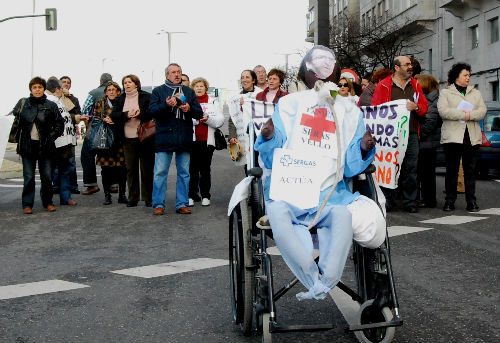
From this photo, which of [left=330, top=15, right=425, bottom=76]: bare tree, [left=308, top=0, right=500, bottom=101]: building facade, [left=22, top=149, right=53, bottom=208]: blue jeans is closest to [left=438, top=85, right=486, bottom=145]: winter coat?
[left=22, top=149, right=53, bottom=208]: blue jeans

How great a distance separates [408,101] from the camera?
34.4ft

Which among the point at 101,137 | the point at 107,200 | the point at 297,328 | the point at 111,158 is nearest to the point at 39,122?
the point at 101,137

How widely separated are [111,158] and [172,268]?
19.3ft

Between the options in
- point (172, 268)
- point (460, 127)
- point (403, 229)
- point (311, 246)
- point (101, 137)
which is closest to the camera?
point (311, 246)

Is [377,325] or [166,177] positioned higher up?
[166,177]

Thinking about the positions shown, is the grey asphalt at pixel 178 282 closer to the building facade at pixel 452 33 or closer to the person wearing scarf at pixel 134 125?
the person wearing scarf at pixel 134 125

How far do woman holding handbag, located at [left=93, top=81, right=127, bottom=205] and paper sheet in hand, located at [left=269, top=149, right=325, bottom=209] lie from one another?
797 cm

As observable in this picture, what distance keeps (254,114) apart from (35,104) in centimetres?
382

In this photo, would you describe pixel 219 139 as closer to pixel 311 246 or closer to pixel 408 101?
pixel 408 101

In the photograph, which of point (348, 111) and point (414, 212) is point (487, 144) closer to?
point (414, 212)

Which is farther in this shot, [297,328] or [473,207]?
[473,207]

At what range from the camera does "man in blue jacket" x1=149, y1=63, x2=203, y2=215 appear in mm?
10797

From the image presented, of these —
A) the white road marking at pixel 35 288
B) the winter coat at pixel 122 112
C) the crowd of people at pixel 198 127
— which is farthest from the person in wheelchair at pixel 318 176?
the winter coat at pixel 122 112

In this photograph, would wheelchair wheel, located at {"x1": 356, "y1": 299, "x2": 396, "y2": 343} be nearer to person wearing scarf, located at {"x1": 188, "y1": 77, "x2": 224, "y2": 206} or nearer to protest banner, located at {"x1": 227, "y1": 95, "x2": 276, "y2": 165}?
protest banner, located at {"x1": 227, "y1": 95, "x2": 276, "y2": 165}
